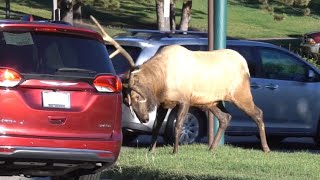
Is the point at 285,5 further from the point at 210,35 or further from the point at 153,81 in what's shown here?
the point at 153,81

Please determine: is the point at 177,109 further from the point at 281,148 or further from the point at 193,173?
the point at 281,148

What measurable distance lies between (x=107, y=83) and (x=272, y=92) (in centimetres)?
690

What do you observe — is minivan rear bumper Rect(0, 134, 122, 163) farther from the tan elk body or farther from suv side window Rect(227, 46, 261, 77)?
suv side window Rect(227, 46, 261, 77)

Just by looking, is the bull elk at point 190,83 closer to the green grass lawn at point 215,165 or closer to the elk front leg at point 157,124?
the elk front leg at point 157,124

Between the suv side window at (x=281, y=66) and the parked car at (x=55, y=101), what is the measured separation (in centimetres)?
680

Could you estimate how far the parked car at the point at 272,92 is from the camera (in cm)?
1477

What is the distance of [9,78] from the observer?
8.13 metres

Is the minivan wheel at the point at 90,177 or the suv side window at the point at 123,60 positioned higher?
the suv side window at the point at 123,60

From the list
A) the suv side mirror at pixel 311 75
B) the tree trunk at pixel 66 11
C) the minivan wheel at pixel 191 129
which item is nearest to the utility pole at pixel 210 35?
the minivan wheel at pixel 191 129

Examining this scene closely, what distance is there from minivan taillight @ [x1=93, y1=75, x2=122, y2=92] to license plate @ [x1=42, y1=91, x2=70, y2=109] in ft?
1.19

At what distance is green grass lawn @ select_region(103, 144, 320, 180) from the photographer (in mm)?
9750

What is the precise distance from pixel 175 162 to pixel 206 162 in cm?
41

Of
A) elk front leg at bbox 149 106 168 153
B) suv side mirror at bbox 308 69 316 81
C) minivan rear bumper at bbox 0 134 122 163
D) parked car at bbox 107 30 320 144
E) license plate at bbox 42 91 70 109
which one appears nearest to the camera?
minivan rear bumper at bbox 0 134 122 163

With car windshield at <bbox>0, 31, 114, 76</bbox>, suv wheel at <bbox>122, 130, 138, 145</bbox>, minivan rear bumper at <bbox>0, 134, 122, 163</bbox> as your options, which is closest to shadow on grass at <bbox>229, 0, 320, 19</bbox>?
suv wheel at <bbox>122, 130, 138, 145</bbox>
